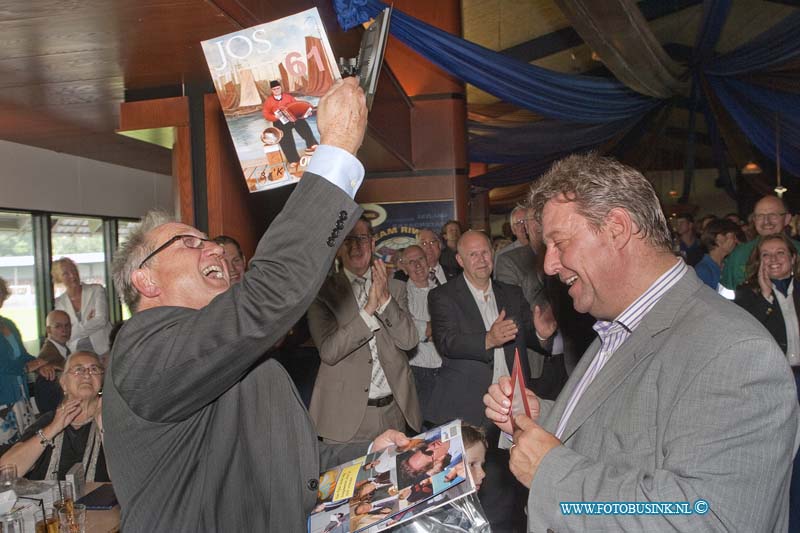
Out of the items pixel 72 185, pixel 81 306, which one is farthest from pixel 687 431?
pixel 72 185

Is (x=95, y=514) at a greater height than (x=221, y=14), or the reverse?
(x=221, y=14)

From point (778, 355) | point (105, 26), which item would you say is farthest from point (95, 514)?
point (778, 355)

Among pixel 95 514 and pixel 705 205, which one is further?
pixel 705 205

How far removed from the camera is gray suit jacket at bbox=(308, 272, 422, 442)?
132 inches

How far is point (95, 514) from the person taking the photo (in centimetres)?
260

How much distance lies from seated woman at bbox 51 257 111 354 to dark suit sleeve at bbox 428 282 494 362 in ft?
10.8

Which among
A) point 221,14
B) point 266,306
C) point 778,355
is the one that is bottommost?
point 778,355

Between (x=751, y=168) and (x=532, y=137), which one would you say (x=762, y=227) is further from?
(x=751, y=168)

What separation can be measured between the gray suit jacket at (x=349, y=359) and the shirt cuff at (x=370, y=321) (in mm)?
26

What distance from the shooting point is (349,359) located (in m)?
3.45

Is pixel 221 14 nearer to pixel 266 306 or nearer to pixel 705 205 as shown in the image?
pixel 266 306

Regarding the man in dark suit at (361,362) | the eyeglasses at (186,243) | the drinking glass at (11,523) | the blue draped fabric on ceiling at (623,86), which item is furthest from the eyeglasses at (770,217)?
the drinking glass at (11,523)

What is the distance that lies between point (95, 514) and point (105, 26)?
1.85 metres

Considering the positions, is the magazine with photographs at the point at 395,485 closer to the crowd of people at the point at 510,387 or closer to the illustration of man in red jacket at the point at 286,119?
the crowd of people at the point at 510,387
